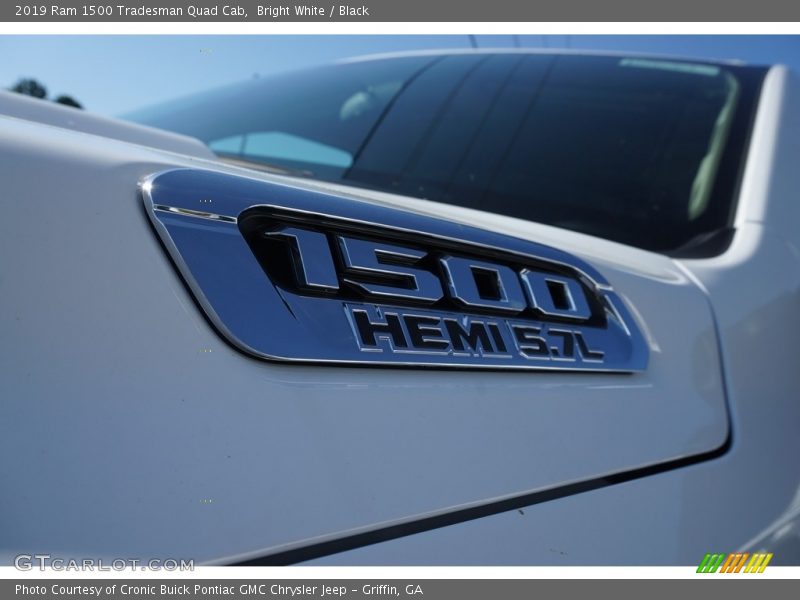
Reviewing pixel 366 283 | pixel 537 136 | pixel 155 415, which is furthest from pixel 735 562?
pixel 537 136

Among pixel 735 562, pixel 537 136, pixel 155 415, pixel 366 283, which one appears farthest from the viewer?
pixel 537 136

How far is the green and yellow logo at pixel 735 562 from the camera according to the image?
0.86 metres

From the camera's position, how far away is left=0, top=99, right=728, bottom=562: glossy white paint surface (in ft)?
1.74

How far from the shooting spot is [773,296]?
1131mm

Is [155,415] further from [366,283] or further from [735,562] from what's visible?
[735,562]

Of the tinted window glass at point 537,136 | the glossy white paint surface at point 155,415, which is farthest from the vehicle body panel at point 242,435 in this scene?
the tinted window glass at point 537,136

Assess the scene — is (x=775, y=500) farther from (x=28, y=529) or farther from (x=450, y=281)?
(x=28, y=529)

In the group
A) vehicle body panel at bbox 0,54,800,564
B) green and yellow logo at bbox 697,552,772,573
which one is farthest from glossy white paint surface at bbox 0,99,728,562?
green and yellow logo at bbox 697,552,772,573

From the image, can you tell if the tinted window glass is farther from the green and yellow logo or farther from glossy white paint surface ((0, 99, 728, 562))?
glossy white paint surface ((0, 99, 728, 562))

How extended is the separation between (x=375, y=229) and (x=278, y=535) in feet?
1.04

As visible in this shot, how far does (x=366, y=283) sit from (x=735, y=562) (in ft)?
2.02

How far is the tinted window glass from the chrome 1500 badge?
0.50 m

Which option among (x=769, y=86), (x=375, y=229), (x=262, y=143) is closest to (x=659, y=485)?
(x=375, y=229)

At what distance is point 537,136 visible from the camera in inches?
62.9
